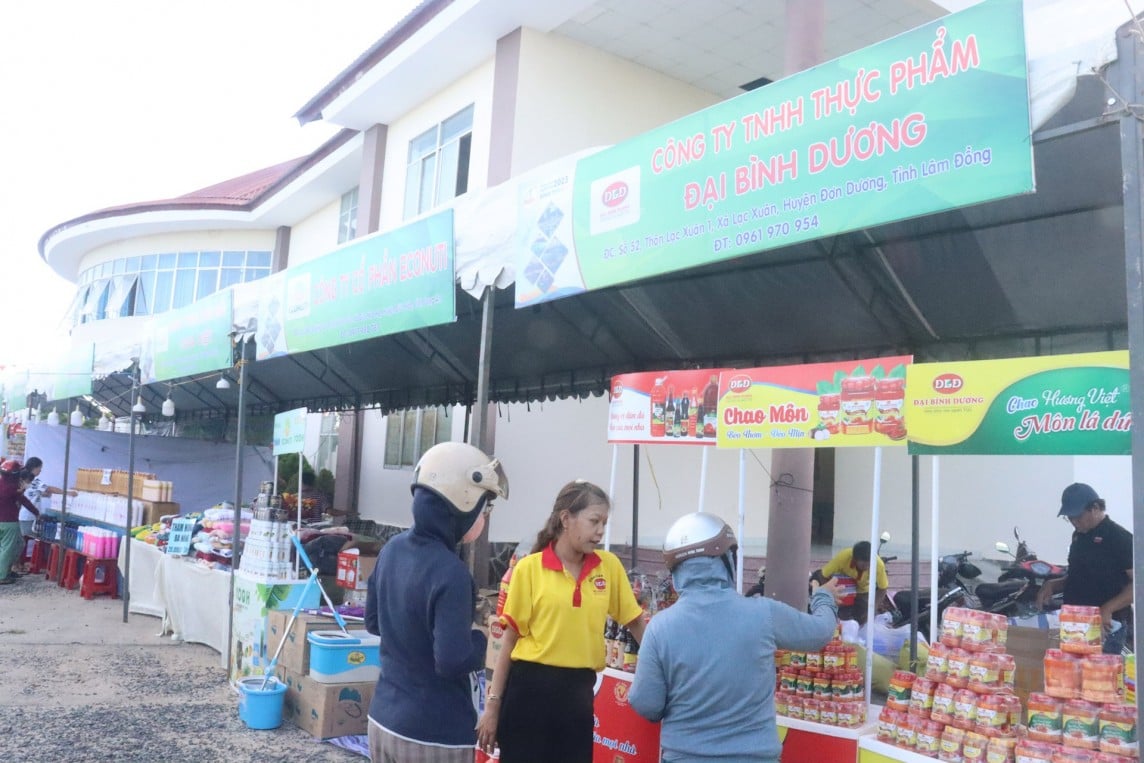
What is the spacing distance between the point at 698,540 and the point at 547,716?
98 cm

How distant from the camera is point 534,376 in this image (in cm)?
838

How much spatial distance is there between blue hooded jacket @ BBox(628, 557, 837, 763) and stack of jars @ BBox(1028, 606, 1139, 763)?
1.03 m

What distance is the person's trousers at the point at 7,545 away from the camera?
12977 mm

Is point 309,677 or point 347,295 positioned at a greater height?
point 347,295

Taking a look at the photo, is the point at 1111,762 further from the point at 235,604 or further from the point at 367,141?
the point at 367,141

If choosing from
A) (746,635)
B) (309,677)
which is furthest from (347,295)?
(746,635)

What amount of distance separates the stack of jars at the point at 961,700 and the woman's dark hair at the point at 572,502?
58.3 inches

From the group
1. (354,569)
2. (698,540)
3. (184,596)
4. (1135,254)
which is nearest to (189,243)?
(184,596)

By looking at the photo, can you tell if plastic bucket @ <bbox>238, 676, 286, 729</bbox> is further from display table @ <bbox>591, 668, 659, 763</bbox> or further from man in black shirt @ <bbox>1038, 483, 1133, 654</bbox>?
man in black shirt @ <bbox>1038, 483, 1133, 654</bbox>

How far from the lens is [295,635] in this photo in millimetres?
6375

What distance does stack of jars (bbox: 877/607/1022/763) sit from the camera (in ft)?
10.5

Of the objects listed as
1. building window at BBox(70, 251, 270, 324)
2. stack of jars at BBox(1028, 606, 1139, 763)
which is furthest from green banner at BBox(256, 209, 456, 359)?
building window at BBox(70, 251, 270, 324)

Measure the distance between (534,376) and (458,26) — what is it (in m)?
5.52

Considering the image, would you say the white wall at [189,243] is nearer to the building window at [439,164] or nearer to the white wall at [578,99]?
the building window at [439,164]
